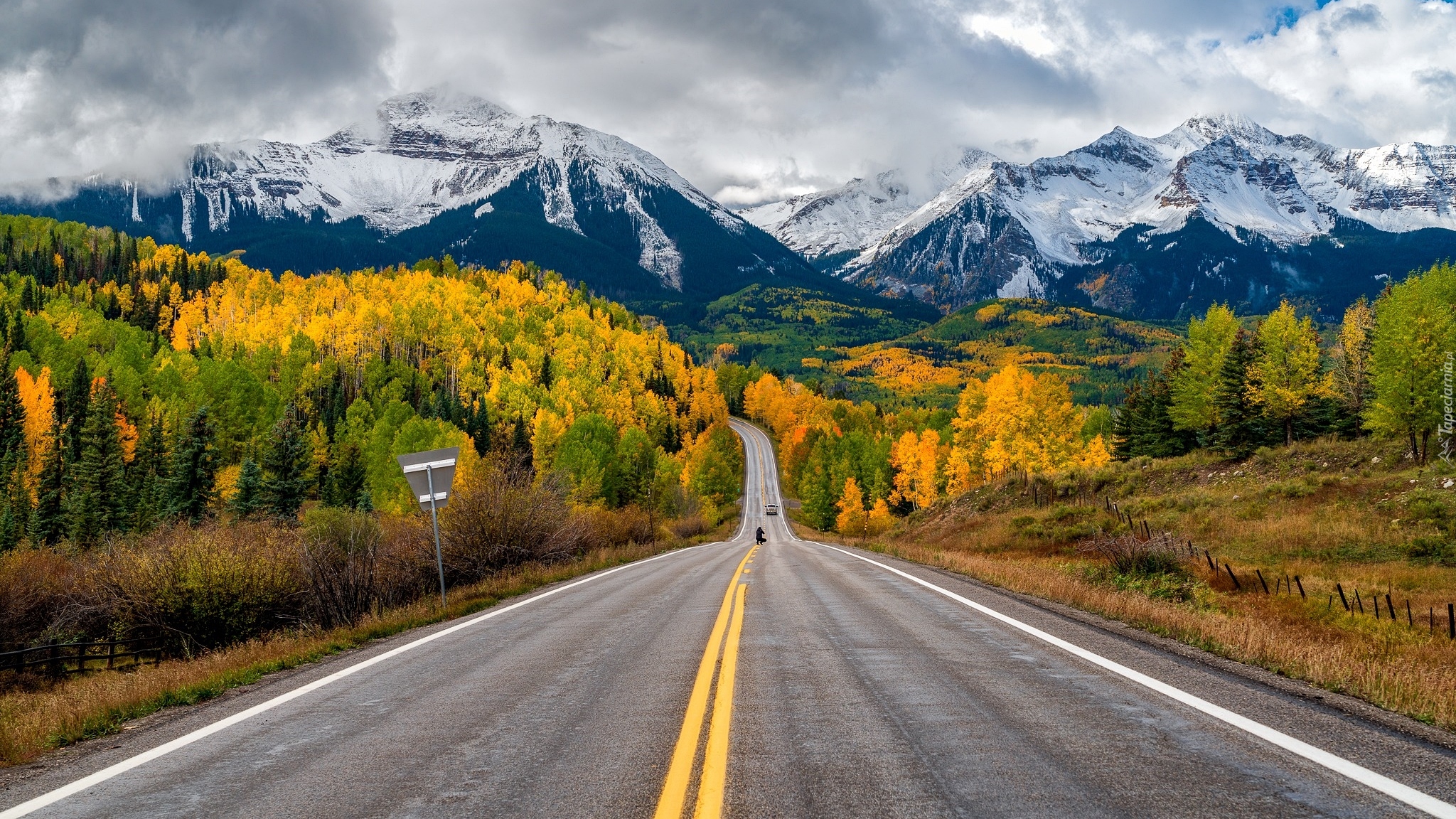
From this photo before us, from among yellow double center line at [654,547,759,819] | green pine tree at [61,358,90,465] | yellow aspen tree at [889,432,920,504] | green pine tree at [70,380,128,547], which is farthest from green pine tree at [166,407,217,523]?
yellow aspen tree at [889,432,920,504]

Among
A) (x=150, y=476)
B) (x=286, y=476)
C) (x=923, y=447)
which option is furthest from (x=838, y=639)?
(x=150, y=476)

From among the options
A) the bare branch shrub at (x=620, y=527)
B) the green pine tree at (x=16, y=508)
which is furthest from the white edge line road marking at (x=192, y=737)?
the green pine tree at (x=16, y=508)

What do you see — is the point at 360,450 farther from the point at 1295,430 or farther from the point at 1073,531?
the point at 1295,430

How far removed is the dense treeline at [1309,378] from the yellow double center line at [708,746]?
124 feet

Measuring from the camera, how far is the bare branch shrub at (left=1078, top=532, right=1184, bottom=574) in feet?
48.8

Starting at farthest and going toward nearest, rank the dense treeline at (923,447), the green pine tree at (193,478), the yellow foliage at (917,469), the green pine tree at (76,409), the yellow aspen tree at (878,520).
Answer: the green pine tree at (76,409) < the yellow foliage at (917,469) < the yellow aspen tree at (878,520) < the dense treeline at (923,447) < the green pine tree at (193,478)

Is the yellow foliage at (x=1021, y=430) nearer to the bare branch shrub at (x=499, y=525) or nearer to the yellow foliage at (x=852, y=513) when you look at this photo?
the yellow foliage at (x=852, y=513)

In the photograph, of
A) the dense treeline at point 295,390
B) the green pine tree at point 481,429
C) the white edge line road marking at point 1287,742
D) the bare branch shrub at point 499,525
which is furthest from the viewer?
the green pine tree at point 481,429

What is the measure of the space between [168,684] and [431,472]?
20.9 ft

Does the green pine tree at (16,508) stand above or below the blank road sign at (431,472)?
above

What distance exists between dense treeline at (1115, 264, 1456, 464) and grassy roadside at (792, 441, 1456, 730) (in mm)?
3048

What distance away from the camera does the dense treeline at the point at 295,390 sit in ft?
184

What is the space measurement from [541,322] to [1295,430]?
114 m

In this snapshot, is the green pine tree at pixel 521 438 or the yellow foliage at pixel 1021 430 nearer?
the yellow foliage at pixel 1021 430
